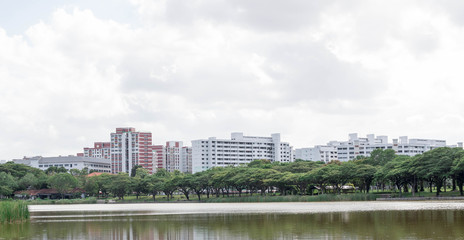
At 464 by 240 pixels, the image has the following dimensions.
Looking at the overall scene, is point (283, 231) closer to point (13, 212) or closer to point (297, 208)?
point (13, 212)

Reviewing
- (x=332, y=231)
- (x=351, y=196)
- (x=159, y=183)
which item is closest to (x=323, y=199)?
(x=351, y=196)

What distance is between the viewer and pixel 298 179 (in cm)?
9944

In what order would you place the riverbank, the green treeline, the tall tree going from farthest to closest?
the tall tree
the green treeline
the riverbank

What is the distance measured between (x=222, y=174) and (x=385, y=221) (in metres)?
80.4

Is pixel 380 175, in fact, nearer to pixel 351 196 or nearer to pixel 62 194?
pixel 351 196

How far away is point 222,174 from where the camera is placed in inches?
4557

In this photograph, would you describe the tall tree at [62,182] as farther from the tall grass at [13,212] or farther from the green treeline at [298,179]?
the tall grass at [13,212]

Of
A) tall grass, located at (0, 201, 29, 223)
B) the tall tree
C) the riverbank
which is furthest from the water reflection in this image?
the tall tree

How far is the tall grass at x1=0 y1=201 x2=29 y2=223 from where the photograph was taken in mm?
42500

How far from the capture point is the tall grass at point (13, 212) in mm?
42500

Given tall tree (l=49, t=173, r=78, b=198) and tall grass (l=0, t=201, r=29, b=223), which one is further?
tall tree (l=49, t=173, r=78, b=198)

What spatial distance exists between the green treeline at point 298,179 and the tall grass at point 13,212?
5490cm

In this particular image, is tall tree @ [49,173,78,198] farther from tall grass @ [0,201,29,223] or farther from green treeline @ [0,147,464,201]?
tall grass @ [0,201,29,223]

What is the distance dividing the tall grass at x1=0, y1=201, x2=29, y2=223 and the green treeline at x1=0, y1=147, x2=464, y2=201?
5490cm
